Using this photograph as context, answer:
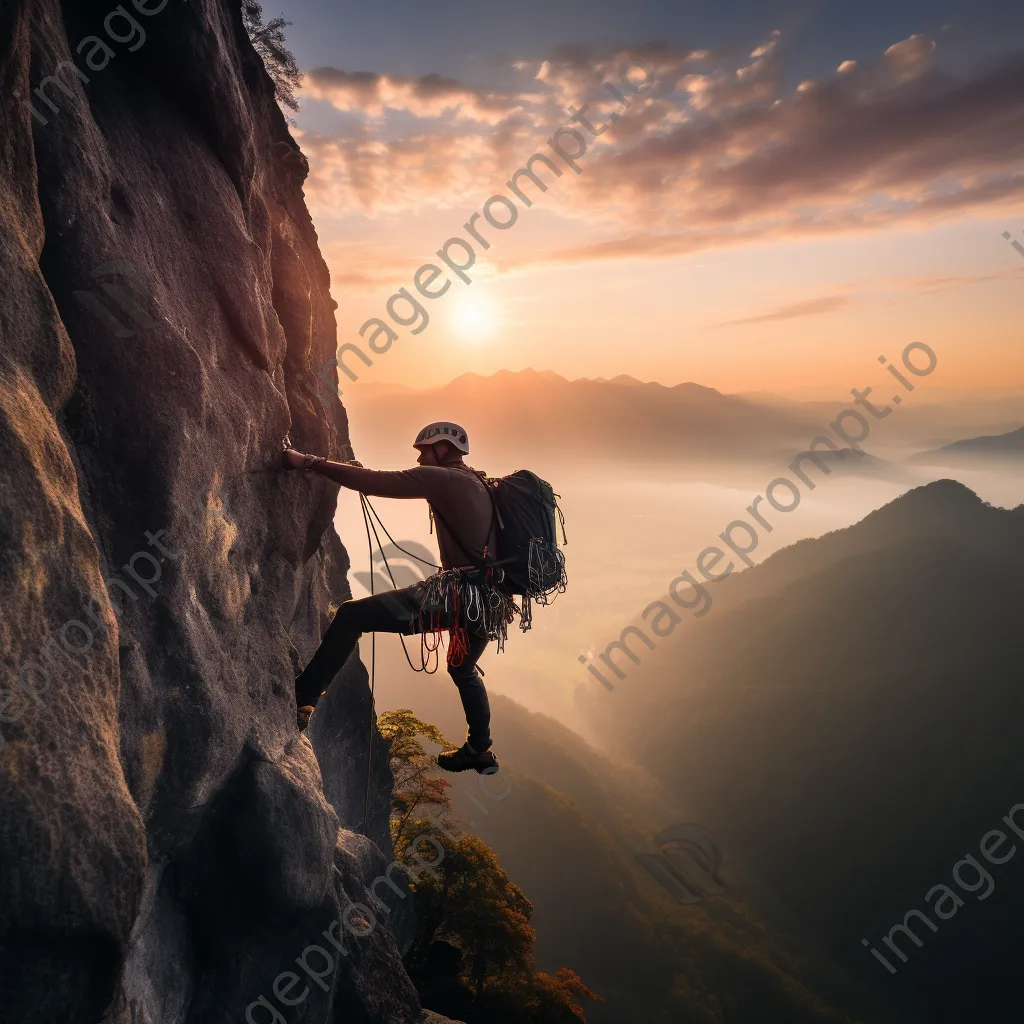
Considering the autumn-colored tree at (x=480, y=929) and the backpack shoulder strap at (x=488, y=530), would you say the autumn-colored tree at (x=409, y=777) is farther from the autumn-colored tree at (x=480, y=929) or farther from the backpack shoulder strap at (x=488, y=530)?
the backpack shoulder strap at (x=488, y=530)

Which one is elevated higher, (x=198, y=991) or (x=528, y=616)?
(x=528, y=616)

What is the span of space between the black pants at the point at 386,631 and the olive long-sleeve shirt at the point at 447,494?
27.1 inches

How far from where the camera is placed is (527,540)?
7.44 m

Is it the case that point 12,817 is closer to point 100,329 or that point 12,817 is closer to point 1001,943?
point 100,329

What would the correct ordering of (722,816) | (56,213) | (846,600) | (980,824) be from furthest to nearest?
(846,600), (722,816), (980,824), (56,213)

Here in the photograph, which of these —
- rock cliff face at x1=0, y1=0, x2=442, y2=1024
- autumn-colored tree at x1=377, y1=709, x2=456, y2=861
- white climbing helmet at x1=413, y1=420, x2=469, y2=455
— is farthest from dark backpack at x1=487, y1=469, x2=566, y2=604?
autumn-colored tree at x1=377, y1=709, x2=456, y2=861

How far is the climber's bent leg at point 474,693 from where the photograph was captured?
7586mm

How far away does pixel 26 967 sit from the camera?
3613 millimetres

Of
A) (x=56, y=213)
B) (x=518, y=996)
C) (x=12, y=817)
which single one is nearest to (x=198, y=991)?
(x=12, y=817)

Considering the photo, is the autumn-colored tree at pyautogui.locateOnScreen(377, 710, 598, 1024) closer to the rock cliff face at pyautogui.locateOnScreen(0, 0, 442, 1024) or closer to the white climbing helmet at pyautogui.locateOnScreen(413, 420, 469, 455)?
the rock cliff face at pyautogui.locateOnScreen(0, 0, 442, 1024)

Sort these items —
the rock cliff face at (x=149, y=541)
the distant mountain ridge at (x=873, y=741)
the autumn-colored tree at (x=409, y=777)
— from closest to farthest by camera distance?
the rock cliff face at (x=149, y=541) < the autumn-colored tree at (x=409, y=777) < the distant mountain ridge at (x=873, y=741)

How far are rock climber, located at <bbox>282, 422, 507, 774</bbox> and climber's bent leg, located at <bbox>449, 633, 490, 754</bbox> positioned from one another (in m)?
0.01

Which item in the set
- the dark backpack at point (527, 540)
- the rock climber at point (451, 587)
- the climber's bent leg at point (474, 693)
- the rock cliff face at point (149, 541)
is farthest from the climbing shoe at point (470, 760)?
the dark backpack at point (527, 540)

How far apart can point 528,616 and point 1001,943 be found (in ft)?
301
